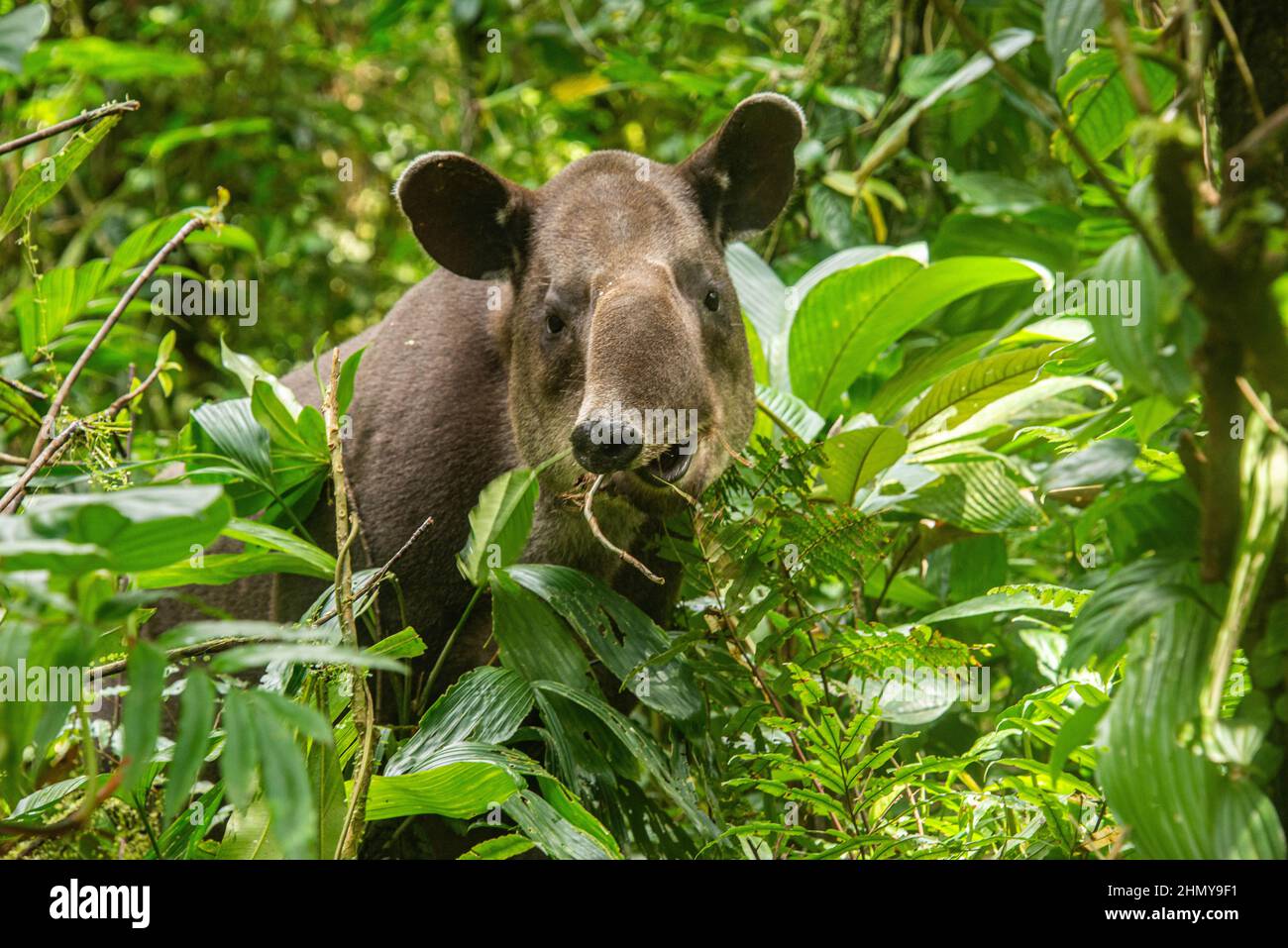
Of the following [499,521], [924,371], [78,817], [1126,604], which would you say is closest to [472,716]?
[499,521]

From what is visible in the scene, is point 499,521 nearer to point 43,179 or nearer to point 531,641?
point 531,641

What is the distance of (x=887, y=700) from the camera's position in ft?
10.6

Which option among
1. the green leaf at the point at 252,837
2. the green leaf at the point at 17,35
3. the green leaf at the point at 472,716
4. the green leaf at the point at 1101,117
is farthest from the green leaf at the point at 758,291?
the green leaf at the point at 252,837

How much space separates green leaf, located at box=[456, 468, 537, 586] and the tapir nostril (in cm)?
14

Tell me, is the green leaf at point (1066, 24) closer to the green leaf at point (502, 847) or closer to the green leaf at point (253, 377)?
the green leaf at point (502, 847)

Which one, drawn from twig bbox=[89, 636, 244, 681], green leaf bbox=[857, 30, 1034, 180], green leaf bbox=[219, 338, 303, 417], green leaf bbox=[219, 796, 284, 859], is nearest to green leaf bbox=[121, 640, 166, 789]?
green leaf bbox=[219, 796, 284, 859]

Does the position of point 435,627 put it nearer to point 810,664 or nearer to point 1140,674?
point 810,664

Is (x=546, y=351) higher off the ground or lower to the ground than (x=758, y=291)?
lower

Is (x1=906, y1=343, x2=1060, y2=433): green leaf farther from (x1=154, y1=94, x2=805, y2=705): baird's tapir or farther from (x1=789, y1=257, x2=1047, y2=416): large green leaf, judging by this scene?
(x1=154, y1=94, x2=805, y2=705): baird's tapir

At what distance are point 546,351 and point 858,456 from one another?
931 mm

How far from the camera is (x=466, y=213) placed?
400cm

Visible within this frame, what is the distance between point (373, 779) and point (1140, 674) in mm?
1381

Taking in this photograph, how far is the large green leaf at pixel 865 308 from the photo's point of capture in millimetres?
3975

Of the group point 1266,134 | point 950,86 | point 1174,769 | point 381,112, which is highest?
point 381,112
